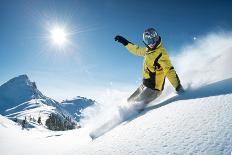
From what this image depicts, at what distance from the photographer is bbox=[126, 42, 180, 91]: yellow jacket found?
8156mm

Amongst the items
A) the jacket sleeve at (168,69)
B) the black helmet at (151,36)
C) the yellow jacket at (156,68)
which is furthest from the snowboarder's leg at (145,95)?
the black helmet at (151,36)

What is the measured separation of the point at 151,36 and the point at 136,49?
1.55 m

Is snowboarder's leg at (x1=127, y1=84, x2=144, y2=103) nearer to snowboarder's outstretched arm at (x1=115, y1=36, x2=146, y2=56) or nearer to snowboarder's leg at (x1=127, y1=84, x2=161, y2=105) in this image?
snowboarder's leg at (x1=127, y1=84, x2=161, y2=105)

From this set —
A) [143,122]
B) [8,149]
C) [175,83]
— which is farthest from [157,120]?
[8,149]

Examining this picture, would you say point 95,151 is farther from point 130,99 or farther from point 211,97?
point 130,99

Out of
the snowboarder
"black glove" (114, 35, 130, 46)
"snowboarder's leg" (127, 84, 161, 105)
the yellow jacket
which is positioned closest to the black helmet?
Result: the snowboarder

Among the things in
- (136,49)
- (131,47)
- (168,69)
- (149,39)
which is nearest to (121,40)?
(131,47)

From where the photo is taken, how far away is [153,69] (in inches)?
344

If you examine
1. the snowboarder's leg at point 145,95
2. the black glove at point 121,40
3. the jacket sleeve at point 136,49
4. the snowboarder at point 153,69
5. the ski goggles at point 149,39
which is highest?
the black glove at point 121,40

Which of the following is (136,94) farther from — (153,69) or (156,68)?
(156,68)

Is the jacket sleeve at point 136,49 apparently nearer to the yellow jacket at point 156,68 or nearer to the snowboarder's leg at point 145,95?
the yellow jacket at point 156,68

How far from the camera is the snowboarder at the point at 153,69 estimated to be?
27.1 feet

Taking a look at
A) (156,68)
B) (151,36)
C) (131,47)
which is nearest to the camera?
(151,36)

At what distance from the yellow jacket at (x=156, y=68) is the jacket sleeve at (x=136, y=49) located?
6 centimetres
